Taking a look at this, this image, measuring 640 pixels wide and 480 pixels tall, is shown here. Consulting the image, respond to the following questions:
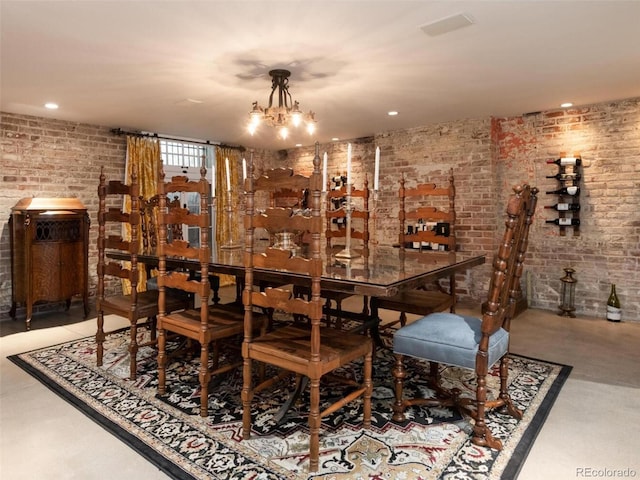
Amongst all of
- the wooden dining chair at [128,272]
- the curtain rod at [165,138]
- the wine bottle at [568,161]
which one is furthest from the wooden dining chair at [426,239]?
the curtain rod at [165,138]

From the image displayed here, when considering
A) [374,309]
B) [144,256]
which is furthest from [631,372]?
[144,256]

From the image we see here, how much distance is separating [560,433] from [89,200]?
207 inches

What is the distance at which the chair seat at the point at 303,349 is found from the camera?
1.87 metres

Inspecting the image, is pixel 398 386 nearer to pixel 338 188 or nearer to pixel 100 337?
pixel 100 337

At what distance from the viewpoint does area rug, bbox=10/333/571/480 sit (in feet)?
5.93

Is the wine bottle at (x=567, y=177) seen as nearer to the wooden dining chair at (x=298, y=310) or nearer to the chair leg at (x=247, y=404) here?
the wooden dining chair at (x=298, y=310)

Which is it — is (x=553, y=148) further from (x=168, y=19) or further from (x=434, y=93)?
(x=168, y=19)

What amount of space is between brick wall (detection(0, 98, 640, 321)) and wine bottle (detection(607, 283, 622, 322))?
0.26 ft

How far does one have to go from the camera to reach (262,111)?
309 centimetres

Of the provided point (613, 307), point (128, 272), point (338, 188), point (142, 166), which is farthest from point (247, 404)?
point (338, 188)

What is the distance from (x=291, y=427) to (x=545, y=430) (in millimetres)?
1333

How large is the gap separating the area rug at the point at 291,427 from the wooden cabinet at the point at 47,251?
1.36 m
